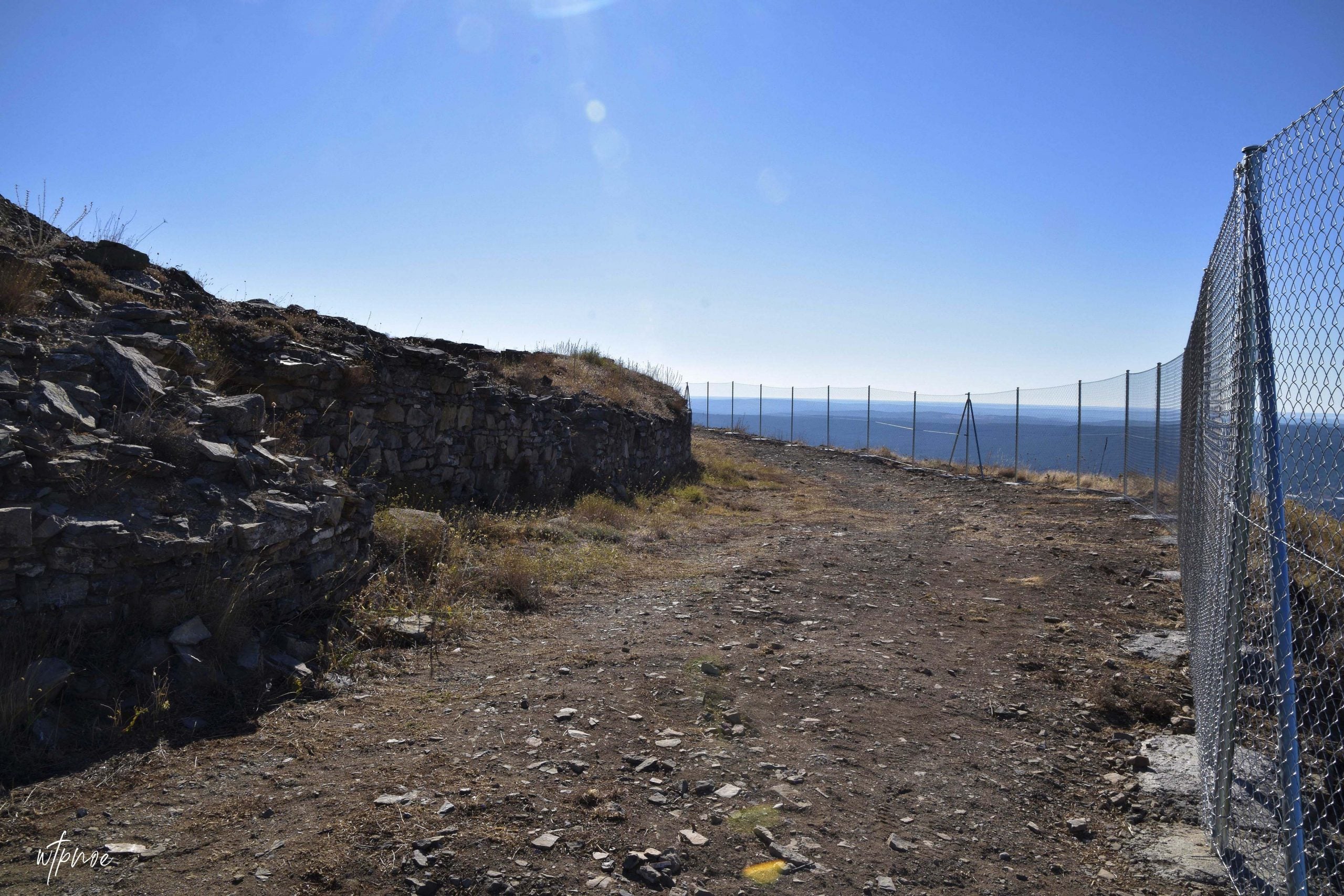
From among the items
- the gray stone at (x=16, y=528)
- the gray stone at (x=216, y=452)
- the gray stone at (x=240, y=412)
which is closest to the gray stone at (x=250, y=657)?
the gray stone at (x=16, y=528)

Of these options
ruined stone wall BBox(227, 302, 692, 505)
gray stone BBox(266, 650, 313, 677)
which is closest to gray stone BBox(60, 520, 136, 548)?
gray stone BBox(266, 650, 313, 677)

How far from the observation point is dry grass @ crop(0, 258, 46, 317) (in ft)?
16.6

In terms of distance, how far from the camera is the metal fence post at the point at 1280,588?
7.32ft

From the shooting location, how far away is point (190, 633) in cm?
409

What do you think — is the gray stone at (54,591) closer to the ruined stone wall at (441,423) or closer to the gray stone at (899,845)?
Result: the ruined stone wall at (441,423)

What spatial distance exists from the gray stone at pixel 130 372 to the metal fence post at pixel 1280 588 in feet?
19.2

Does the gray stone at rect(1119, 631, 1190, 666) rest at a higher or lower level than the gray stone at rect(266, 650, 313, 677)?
lower

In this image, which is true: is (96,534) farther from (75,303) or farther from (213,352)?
(213,352)

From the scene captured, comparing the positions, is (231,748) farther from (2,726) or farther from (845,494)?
(845,494)

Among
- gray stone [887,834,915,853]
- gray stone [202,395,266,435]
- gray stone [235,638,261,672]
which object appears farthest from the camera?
gray stone [202,395,266,435]

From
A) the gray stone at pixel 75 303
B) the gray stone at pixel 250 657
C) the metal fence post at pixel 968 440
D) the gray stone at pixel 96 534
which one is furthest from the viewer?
the metal fence post at pixel 968 440

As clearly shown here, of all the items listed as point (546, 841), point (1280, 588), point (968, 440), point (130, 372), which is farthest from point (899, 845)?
point (968, 440)

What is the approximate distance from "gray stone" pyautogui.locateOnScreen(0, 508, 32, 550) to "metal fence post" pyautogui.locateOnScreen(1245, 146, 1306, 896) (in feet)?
16.6

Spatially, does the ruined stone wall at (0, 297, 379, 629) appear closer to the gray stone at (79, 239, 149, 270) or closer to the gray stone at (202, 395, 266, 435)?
the gray stone at (202, 395, 266, 435)
